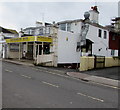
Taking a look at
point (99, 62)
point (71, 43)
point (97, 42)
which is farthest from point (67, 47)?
point (97, 42)

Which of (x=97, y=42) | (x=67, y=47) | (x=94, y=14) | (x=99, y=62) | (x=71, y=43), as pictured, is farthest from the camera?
(x=94, y=14)

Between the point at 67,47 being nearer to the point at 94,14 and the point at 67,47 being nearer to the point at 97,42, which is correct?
the point at 97,42

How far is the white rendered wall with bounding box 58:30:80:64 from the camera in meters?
20.0

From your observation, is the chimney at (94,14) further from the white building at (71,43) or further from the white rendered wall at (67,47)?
the white rendered wall at (67,47)

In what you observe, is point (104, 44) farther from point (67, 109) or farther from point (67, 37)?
point (67, 109)

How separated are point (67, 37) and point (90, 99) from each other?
14.8 metres

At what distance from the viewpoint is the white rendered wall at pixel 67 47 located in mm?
19969

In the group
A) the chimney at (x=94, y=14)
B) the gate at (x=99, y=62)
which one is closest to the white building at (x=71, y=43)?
the chimney at (x=94, y=14)

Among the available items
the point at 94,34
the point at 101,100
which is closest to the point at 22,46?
the point at 94,34

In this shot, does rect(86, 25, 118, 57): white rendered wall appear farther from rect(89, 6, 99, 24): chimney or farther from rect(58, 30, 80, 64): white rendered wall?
rect(58, 30, 80, 64): white rendered wall

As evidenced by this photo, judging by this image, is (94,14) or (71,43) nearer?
(71,43)

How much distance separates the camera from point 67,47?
2108 cm

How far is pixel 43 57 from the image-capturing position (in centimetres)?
1909

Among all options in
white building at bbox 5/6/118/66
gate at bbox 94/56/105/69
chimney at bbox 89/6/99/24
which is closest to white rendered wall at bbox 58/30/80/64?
white building at bbox 5/6/118/66
